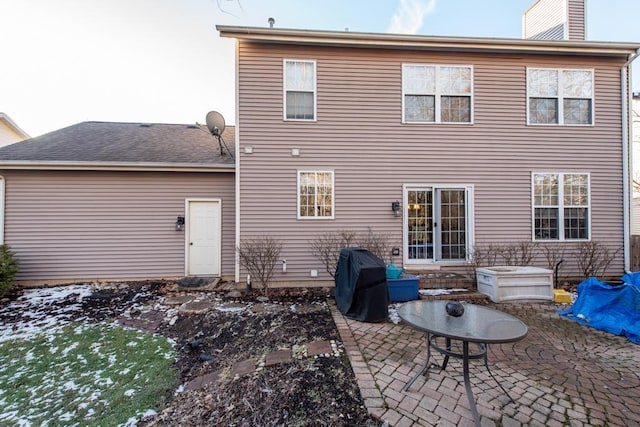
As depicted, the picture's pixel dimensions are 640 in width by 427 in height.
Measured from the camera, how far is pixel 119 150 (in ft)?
23.4

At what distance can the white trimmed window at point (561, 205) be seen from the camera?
6496mm

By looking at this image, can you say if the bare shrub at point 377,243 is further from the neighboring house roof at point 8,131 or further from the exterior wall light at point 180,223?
the neighboring house roof at point 8,131

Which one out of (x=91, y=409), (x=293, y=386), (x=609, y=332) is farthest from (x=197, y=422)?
(x=609, y=332)

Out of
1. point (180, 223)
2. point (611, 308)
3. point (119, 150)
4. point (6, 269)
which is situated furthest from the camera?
point (119, 150)

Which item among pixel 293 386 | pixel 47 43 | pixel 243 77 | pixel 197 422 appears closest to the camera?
pixel 197 422

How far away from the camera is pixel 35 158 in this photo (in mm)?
6344

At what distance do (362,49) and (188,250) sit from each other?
21.5 ft

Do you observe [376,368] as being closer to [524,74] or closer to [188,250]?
[188,250]

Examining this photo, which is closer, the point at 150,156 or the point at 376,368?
the point at 376,368

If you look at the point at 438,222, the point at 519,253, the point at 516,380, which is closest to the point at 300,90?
the point at 438,222

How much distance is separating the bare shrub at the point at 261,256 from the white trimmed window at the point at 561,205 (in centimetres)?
640

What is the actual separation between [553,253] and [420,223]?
325cm

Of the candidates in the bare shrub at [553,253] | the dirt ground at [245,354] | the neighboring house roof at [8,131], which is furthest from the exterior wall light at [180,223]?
the neighboring house roof at [8,131]

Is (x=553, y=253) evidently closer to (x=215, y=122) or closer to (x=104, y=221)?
(x=215, y=122)
